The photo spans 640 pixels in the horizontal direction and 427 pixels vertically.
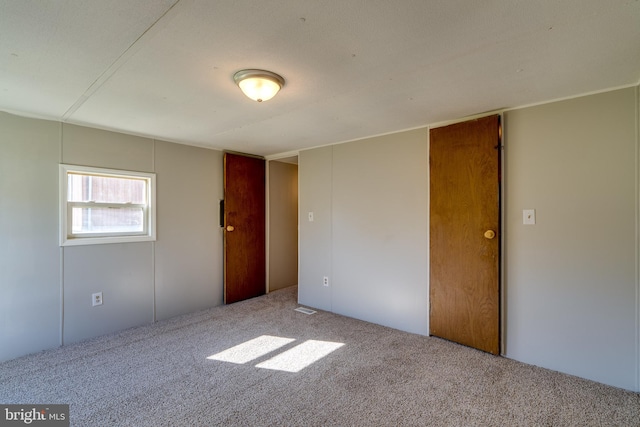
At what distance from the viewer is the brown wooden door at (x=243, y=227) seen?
4008mm

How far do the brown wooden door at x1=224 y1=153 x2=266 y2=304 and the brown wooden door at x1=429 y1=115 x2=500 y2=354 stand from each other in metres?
2.50

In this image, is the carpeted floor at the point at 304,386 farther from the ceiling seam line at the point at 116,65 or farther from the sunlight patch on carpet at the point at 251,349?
the ceiling seam line at the point at 116,65

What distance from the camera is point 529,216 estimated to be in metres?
2.38

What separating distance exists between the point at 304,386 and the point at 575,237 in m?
2.23

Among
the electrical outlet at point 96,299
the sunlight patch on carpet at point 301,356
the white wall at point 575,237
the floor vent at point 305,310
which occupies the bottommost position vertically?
the floor vent at point 305,310

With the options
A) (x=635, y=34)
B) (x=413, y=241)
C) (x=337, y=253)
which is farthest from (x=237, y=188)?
(x=635, y=34)

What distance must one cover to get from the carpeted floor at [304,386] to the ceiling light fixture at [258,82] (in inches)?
77.1

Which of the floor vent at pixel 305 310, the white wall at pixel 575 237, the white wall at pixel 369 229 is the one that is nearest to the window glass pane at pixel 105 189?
the white wall at pixel 369 229

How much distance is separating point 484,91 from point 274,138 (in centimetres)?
214

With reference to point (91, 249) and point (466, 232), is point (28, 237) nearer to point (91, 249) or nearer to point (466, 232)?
point (91, 249)

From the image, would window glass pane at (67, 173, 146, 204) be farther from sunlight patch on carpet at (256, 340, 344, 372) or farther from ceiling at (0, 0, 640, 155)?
sunlight patch on carpet at (256, 340, 344, 372)

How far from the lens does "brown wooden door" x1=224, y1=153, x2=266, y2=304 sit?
13.1 ft

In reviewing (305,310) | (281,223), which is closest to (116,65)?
(305,310)

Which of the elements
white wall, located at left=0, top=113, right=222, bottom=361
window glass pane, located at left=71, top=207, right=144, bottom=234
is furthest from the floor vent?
window glass pane, located at left=71, top=207, right=144, bottom=234
